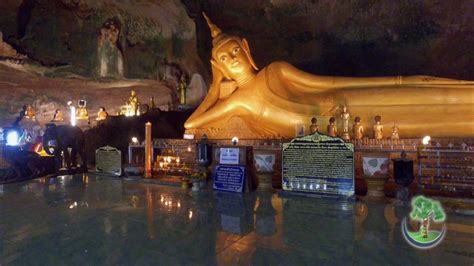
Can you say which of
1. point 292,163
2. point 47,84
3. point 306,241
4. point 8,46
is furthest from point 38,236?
point 47,84

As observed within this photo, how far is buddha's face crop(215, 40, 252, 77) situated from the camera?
6766mm

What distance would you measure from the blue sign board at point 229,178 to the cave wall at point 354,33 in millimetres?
6769

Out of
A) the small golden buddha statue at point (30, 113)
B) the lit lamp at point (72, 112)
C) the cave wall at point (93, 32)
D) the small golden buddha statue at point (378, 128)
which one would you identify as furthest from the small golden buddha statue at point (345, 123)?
the small golden buddha statue at point (30, 113)

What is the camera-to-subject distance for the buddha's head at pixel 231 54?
6.77m

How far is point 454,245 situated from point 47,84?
1173 cm

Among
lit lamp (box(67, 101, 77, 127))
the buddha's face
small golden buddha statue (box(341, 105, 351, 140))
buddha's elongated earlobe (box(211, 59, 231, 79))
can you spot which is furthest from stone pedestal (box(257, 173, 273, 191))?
lit lamp (box(67, 101, 77, 127))

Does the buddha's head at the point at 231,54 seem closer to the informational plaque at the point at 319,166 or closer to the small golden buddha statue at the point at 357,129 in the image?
the small golden buddha statue at the point at 357,129

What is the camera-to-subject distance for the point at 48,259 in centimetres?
203

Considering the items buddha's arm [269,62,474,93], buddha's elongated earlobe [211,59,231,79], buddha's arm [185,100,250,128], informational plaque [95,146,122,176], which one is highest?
buddha's elongated earlobe [211,59,231,79]

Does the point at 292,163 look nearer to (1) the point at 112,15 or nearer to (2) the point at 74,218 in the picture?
(2) the point at 74,218

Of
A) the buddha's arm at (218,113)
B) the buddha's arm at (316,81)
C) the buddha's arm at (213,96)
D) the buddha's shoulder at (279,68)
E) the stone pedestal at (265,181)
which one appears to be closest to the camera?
the stone pedestal at (265,181)

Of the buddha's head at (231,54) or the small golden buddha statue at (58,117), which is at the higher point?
the buddha's head at (231,54)

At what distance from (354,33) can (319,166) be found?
736cm

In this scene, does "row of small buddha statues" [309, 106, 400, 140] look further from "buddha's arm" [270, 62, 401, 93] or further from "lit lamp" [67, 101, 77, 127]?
"lit lamp" [67, 101, 77, 127]
